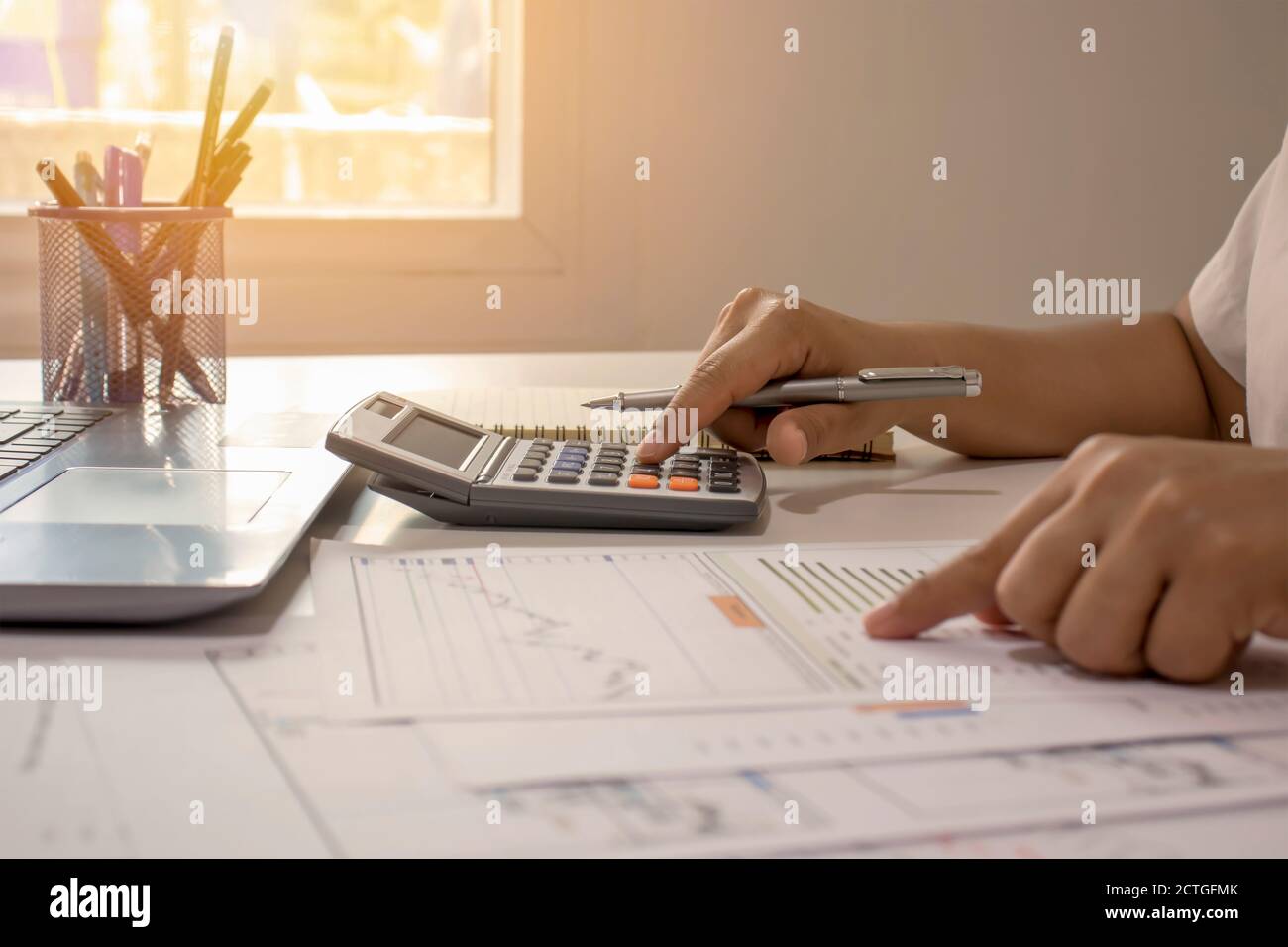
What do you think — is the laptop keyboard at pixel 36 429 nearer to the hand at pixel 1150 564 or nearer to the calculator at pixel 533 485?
the calculator at pixel 533 485

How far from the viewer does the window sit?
48.6 inches

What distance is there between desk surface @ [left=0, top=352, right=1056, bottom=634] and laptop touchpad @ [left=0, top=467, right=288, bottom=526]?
0.10 feet

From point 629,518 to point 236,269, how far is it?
0.82m

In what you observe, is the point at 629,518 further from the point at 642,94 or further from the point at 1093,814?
the point at 642,94

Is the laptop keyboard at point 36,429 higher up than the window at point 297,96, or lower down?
lower down

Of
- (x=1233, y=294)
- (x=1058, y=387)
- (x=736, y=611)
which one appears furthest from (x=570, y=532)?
(x=1233, y=294)

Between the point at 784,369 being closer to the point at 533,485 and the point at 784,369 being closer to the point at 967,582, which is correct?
the point at 533,485

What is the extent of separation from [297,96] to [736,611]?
1034mm

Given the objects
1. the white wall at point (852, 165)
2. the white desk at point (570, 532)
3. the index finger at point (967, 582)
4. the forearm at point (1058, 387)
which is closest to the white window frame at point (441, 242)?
the white wall at point (852, 165)

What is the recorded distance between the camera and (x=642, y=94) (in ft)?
4.26

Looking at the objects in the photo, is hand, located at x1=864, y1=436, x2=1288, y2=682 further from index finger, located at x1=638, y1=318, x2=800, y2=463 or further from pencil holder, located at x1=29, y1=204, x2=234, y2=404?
pencil holder, located at x1=29, y1=204, x2=234, y2=404

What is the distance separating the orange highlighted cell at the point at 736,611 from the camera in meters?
0.43

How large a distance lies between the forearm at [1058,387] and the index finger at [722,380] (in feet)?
0.32

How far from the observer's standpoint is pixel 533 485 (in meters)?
0.56
